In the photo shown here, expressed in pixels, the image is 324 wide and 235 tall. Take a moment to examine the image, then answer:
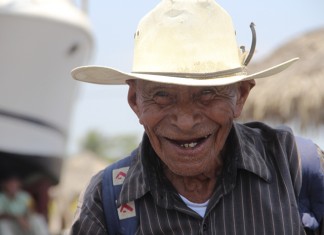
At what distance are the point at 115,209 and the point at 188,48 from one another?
0.57 m

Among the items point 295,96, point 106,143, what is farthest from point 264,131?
point 106,143

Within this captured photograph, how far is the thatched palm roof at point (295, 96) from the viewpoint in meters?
9.22

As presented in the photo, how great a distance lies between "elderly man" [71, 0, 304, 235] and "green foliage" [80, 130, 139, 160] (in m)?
54.8

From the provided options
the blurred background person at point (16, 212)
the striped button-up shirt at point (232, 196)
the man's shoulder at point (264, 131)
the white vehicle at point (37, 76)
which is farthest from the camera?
the blurred background person at point (16, 212)

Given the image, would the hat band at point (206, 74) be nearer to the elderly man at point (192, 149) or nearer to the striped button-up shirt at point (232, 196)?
the elderly man at point (192, 149)

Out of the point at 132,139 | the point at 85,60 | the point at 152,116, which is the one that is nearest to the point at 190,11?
the point at 152,116

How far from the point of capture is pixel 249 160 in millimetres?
2783

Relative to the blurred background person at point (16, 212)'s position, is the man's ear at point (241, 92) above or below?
above

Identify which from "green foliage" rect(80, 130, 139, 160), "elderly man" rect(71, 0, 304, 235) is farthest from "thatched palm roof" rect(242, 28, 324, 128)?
"green foliage" rect(80, 130, 139, 160)

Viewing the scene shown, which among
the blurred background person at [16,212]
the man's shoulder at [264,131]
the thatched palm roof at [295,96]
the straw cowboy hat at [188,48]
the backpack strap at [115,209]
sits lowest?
the blurred background person at [16,212]

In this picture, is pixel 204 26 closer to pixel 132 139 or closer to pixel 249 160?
pixel 249 160

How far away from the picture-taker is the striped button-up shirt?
8.82 feet

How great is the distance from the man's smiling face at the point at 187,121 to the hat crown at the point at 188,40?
A: 71 mm

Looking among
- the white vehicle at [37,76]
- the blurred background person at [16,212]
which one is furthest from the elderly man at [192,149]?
the blurred background person at [16,212]
